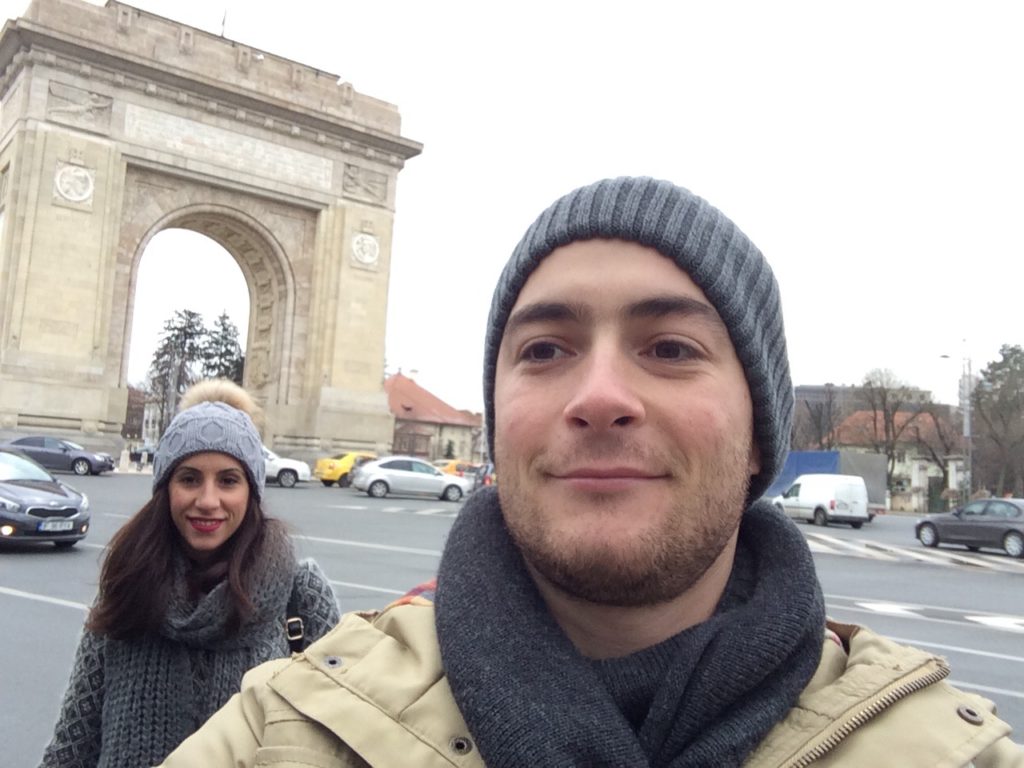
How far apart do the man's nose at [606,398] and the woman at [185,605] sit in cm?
146

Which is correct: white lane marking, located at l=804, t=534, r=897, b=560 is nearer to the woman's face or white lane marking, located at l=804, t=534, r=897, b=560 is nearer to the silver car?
the silver car

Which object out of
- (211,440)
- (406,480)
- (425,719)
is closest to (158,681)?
(211,440)

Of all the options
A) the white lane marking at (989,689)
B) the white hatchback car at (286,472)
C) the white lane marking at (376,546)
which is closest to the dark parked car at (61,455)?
the white hatchback car at (286,472)

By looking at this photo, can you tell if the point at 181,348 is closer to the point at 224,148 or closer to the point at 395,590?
the point at 224,148

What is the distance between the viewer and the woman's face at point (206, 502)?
271 cm

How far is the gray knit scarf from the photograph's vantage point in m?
1.27

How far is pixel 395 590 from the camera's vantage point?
29.0 ft

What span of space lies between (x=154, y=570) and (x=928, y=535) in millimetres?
21201

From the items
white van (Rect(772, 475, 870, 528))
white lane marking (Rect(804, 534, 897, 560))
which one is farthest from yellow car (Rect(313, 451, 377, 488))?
white lane marking (Rect(804, 534, 897, 560))

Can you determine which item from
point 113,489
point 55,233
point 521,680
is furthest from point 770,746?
point 55,233

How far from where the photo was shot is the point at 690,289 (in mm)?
1623

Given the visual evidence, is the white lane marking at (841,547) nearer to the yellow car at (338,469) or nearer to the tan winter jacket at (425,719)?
the tan winter jacket at (425,719)

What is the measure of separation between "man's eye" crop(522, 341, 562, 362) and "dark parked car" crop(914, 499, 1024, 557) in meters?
20.1

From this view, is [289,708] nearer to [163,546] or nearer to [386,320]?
[163,546]
